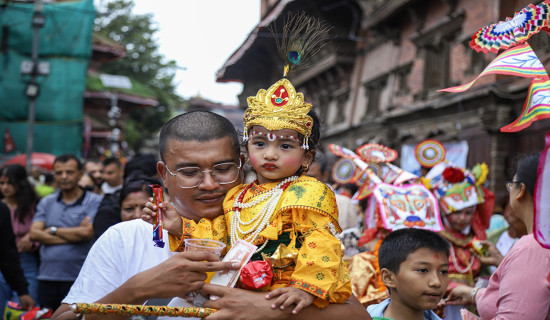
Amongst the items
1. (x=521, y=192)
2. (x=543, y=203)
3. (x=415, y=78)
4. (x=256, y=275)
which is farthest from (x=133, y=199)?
(x=415, y=78)

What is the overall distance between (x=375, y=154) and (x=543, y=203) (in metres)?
3.64

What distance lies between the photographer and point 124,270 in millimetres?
2189

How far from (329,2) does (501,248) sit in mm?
12188

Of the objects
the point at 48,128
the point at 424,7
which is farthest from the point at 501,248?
the point at 48,128

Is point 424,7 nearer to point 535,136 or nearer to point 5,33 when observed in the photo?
point 535,136

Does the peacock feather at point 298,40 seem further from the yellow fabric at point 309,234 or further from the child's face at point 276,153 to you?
the yellow fabric at point 309,234

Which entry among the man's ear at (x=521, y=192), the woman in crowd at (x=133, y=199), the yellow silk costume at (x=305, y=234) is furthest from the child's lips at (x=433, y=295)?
the woman in crowd at (x=133, y=199)

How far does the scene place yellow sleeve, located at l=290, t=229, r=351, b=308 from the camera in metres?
2.09

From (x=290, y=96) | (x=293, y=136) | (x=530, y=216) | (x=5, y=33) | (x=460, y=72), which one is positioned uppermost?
(x=5, y=33)

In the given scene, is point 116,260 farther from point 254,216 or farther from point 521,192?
point 521,192

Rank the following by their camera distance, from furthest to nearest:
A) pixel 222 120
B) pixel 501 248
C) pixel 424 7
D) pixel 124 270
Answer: pixel 424 7, pixel 501 248, pixel 222 120, pixel 124 270

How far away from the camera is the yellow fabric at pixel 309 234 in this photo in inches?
83.5

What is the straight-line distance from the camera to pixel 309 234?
7.45 feet

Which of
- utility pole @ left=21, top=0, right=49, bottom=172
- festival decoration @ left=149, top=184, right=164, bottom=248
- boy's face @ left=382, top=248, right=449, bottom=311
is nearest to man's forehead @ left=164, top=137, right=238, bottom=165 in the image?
festival decoration @ left=149, top=184, right=164, bottom=248
